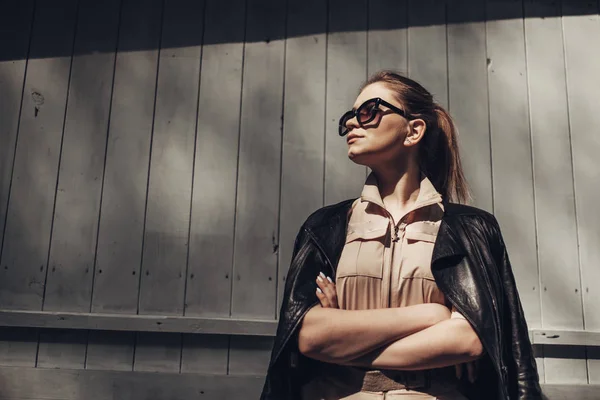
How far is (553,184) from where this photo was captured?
8.96 ft

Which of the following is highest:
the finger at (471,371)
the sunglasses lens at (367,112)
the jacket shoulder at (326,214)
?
the sunglasses lens at (367,112)

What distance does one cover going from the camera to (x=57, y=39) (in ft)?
9.91

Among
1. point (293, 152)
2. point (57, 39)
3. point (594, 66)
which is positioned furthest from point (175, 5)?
point (594, 66)

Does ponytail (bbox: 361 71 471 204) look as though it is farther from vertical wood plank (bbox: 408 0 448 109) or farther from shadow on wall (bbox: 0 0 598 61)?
shadow on wall (bbox: 0 0 598 61)

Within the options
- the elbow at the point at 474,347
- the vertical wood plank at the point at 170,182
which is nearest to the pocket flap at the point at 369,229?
the elbow at the point at 474,347

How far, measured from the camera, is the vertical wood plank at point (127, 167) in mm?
2719

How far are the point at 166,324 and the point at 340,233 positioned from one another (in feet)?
3.78

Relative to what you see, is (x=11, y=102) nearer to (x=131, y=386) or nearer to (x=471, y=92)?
(x=131, y=386)

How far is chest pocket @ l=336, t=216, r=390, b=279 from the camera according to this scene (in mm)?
1694

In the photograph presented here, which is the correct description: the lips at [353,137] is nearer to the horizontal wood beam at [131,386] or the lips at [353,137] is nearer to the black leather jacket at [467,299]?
the black leather jacket at [467,299]

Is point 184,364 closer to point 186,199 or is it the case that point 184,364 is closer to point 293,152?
point 186,199

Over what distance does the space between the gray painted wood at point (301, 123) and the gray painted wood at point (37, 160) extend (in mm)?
1078

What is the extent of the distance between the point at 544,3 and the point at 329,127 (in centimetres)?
121

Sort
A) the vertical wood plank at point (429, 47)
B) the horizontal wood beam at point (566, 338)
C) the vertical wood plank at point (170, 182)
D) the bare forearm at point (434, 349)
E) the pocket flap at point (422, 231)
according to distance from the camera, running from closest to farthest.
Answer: the bare forearm at point (434, 349) < the pocket flap at point (422, 231) < the horizontal wood beam at point (566, 338) < the vertical wood plank at point (170, 182) < the vertical wood plank at point (429, 47)
